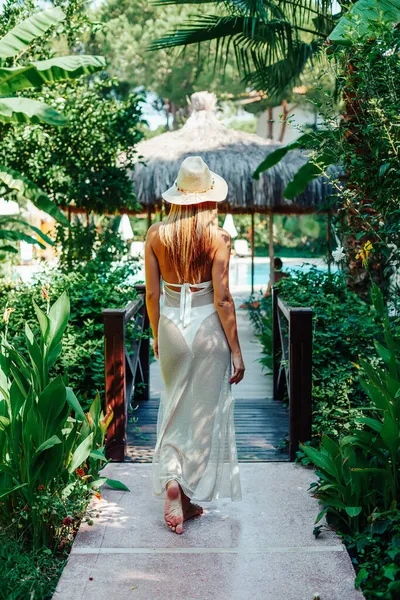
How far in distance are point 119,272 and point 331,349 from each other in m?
2.56

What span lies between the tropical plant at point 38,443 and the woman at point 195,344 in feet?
1.42

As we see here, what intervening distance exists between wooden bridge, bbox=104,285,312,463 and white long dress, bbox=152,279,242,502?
0.88 meters

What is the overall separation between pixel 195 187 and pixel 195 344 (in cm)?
79

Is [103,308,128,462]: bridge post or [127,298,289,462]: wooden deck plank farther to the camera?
[127,298,289,462]: wooden deck plank

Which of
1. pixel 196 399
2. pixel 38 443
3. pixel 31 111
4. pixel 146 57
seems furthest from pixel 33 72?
pixel 146 57

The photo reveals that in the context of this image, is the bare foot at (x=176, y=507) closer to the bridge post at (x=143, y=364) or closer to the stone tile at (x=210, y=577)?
the stone tile at (x=210, y=577)

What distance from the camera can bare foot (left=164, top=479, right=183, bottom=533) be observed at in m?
3.70

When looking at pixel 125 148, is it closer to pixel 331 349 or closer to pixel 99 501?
pixel 331 349

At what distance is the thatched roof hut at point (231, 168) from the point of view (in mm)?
13148

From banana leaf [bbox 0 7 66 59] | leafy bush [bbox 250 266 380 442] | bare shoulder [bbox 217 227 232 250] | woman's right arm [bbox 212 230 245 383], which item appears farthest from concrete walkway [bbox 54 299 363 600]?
banana leaf [bbox 0 7 66 59]

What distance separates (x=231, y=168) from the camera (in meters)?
13.1

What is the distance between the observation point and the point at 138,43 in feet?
74.1

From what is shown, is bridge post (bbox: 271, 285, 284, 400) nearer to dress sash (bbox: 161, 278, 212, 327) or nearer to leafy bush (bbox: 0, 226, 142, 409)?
leafy bush (bbox: 0, 226, 142, 409)

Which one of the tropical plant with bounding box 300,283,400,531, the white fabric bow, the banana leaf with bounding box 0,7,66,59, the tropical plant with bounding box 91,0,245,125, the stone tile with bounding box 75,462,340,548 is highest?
the tropical plant with bounding box 91,0,245,125
